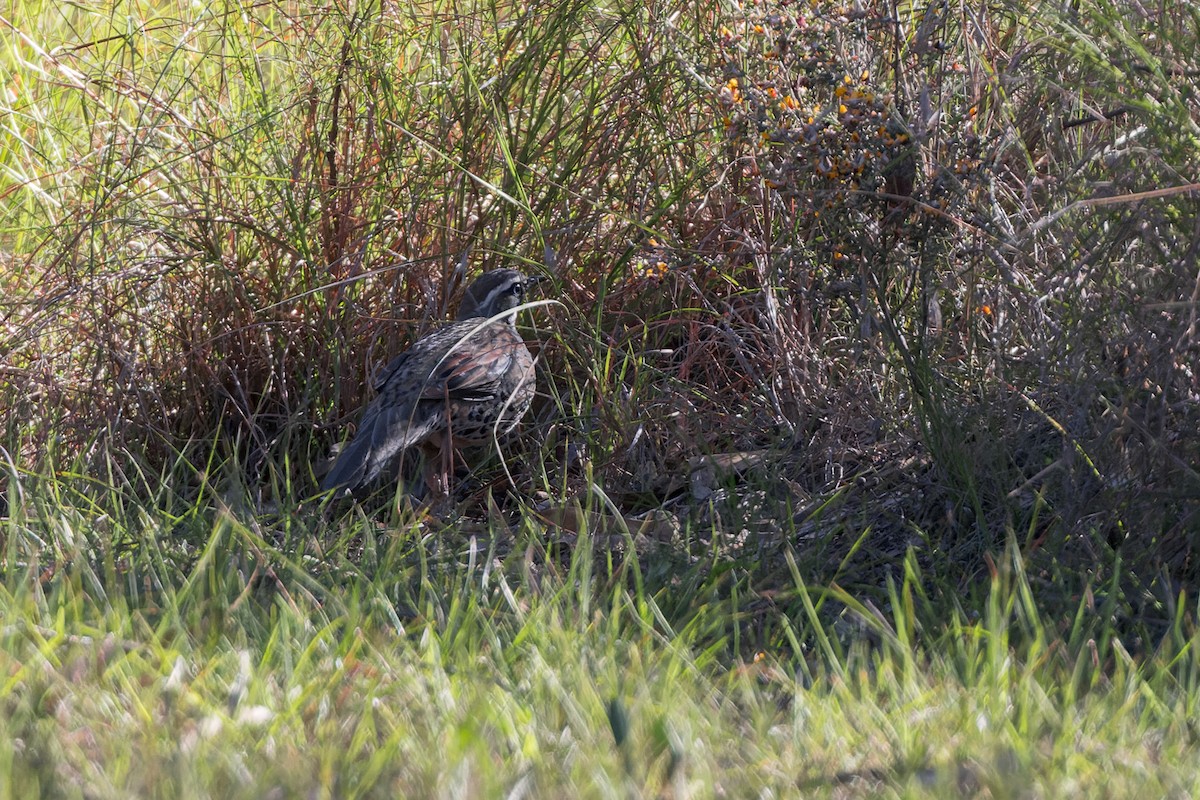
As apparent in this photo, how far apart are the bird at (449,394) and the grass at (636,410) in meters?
0.18

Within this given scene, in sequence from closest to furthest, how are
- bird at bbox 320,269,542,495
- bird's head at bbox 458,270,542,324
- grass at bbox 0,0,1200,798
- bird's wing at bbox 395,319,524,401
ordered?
grass at bbox 0,0,1200,798 < bird at bbox 320,269,542,495 < bird's wing at bbox 395,319,524,401 < bird's head at bbox 458,270,542,324

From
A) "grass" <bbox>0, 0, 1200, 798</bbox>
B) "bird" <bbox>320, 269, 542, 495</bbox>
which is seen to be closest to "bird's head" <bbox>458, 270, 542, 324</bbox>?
"bird" <bbox>320, 269, 542, 495</bbox>

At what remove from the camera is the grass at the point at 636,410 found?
2756mm

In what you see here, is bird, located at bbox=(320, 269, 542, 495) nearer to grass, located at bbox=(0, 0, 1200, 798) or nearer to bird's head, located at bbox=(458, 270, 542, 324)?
bird's head, located at bbox=(458, 270, 542, 324)

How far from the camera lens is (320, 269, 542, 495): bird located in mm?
5270

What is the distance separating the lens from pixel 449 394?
5.70 meters

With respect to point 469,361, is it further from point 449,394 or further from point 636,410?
point 636,410

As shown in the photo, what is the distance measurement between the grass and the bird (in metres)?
0.18

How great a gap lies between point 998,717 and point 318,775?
52.3 inches

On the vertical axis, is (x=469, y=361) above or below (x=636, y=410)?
above

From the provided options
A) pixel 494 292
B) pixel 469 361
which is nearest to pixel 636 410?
pixel 469 361

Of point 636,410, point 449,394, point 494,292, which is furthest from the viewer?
point 494,292

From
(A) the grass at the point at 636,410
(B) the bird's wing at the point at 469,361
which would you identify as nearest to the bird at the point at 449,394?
(B) the bird's wing at the point at 469,361

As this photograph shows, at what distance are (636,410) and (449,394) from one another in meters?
0.81
